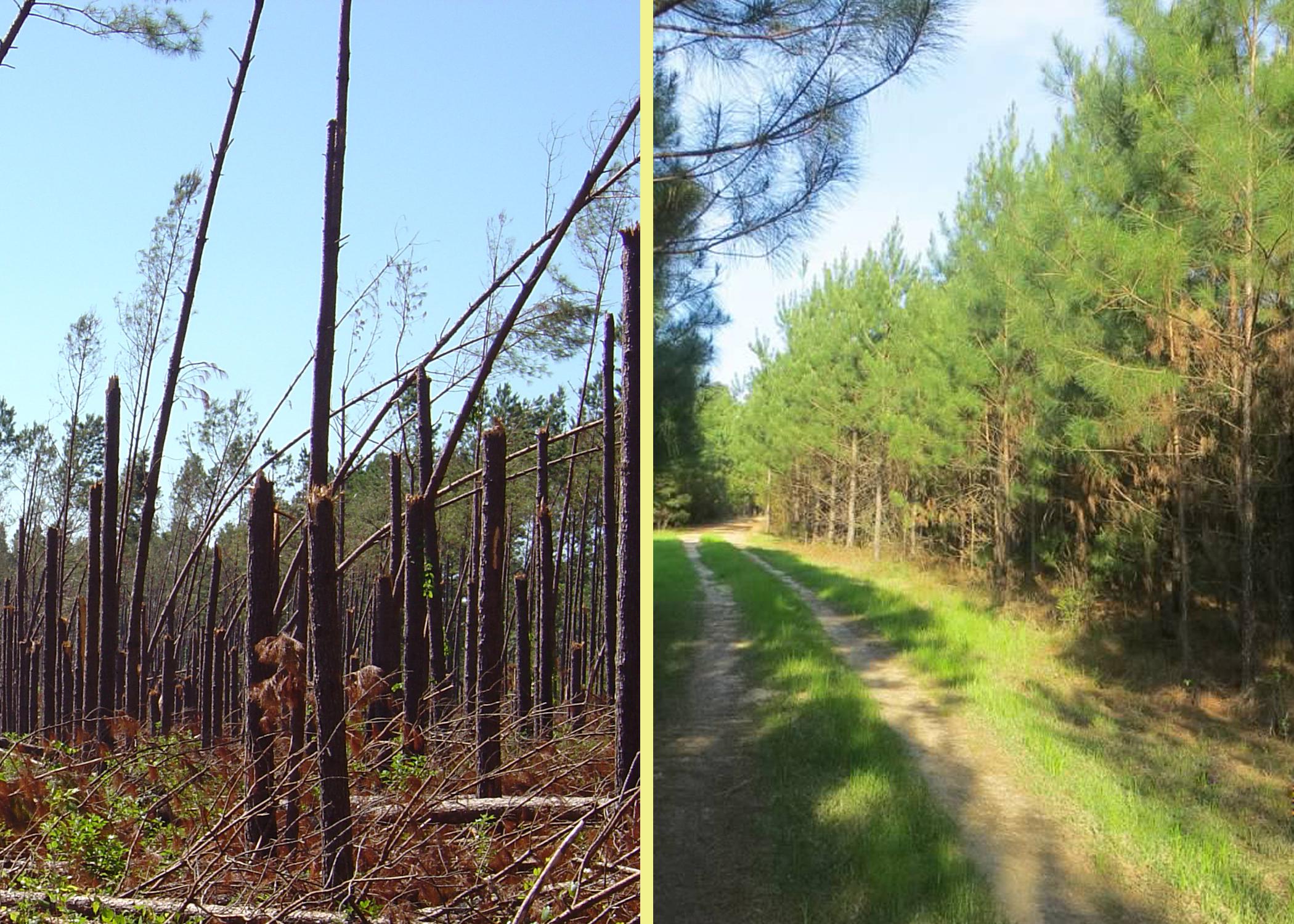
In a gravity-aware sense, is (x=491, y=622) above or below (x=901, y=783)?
above

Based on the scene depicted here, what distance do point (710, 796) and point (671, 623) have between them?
31 cm

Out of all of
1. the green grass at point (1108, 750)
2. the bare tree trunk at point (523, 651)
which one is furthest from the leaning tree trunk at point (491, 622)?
the green grass at point (1108, 750)

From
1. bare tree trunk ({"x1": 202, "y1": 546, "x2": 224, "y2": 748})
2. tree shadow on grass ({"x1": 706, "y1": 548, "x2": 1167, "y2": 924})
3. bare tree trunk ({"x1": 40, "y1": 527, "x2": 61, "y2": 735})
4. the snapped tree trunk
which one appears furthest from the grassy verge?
bare tree trunk ({"x1": 40, "y1": 527, "x2": 61, "y2": 735})

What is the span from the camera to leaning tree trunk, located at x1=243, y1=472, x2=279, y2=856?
1.56 meters

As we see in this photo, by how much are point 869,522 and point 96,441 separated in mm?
1879

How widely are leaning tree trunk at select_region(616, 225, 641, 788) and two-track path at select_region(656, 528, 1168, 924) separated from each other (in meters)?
0.24

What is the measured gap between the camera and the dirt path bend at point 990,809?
1442 millimetres

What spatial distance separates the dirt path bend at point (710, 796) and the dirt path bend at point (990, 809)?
19 cm

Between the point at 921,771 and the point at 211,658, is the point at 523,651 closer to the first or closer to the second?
the point at 921,771

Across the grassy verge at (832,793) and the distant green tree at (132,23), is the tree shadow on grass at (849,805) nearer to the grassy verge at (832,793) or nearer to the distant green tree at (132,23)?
the grassy verge at (832,793)

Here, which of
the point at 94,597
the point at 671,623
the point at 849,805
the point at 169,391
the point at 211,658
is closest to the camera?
the point at 849,805

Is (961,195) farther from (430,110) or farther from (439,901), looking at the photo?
(439,901)

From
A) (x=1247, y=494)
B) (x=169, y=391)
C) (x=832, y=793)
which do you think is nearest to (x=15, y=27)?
(x=169, y=391)

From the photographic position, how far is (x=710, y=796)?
167 cm
